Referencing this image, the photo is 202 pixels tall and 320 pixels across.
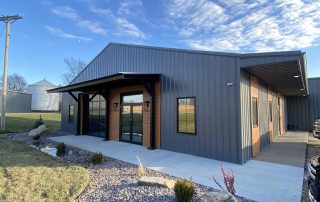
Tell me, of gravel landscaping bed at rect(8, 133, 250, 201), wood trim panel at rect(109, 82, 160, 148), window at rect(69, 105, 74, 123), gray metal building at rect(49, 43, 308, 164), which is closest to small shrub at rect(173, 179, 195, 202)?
gravel landscaping bed at rect(8, 133, 250, 201)

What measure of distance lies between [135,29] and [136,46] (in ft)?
11.0

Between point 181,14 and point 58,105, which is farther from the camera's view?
point 58,105

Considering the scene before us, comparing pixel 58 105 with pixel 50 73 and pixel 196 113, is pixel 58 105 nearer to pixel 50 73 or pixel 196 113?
pixel 50 73

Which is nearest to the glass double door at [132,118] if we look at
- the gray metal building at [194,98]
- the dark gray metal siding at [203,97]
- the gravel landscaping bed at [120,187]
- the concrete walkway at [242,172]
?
the gray metal building at [194,98]

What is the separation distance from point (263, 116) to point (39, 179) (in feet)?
29.5

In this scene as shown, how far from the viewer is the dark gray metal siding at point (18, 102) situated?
1634 inches

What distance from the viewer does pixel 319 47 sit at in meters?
11.5

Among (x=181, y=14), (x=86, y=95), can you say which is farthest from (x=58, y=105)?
(x=181, y=14)

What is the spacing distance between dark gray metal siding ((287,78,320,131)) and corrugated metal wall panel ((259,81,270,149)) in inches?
398

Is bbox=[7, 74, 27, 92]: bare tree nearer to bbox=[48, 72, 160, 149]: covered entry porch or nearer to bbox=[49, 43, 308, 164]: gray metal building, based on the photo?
bbox=[48, 72, 160, 149]: covered entry porch

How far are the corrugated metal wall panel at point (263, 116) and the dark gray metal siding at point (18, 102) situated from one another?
145ft

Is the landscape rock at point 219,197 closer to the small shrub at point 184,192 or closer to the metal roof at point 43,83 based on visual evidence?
the small shrub at point 184,192

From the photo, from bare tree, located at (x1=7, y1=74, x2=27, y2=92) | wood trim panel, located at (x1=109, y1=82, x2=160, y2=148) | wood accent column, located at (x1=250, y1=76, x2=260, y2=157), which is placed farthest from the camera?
bare tree, located at (x1=7, y1=74, x2=27, y2=92)

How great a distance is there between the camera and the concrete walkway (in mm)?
4762
